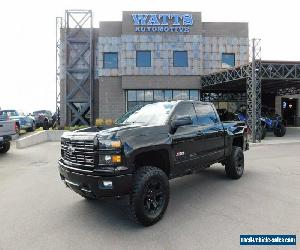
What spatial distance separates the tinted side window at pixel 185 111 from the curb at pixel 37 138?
12264 mm

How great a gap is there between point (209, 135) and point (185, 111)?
0.97m

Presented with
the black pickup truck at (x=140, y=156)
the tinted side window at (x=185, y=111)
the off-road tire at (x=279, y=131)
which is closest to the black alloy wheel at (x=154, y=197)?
the black pickup truck at (x=140, y=156)

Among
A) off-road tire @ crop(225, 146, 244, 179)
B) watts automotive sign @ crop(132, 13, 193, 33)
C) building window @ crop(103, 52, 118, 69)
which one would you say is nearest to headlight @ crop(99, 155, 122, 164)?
off-road tire @ crop(225, 146, 244, 179)

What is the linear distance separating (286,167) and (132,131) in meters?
6.94

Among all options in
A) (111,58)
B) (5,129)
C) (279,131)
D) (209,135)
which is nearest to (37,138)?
(5,129)

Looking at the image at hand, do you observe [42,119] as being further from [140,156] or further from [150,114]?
[140,156]

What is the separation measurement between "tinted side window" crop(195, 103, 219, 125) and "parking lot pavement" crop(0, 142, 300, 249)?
1.63m

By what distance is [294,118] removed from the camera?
114 feet

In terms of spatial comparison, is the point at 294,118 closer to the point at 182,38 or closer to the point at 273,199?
the point at 182,38

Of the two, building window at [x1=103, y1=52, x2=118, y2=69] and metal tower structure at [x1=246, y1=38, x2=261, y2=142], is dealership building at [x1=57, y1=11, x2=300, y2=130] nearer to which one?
building window at [x1=103, y1=52, x2=118, y2=69]

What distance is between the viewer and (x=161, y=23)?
2578cm

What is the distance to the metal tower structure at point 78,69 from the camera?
2941 centimetres

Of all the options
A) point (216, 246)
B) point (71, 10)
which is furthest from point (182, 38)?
point (216, 246)

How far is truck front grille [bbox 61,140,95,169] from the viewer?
A: 177 inches
